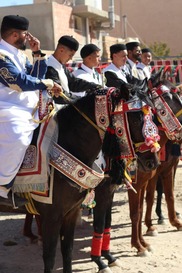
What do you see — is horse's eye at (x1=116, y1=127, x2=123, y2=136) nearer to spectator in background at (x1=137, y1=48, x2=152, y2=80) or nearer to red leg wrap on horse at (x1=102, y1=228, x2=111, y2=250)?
red leg wrap on horse at (x1=102, y1=228, x2=111, y2=250)

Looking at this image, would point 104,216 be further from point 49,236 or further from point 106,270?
point 49,236

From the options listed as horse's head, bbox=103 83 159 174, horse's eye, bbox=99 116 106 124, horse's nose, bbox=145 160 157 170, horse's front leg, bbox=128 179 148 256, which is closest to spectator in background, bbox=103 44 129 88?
horse's front leg, bbox=128 179 148 256

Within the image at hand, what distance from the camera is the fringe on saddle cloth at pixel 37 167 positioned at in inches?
182

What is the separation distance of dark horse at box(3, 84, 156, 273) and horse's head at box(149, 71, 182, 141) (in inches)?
62.8

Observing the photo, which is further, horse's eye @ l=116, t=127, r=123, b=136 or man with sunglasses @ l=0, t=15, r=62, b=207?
horse's eye @ l=116, t=127, r=123, b=136

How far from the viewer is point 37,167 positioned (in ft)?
15.2

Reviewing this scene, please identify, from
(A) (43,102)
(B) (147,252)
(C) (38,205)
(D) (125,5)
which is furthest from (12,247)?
(D) (125,5)

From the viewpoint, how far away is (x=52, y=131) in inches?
187

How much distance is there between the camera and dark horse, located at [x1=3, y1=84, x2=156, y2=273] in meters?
4.73

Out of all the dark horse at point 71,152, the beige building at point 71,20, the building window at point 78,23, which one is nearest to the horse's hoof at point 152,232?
the dark horse at point 71,152

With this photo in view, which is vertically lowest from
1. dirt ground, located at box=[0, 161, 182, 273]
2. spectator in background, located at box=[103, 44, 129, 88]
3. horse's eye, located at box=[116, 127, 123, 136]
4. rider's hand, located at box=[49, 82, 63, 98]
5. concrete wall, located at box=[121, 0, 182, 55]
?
dirt ground, located at box=[0, 161, 182, 273]

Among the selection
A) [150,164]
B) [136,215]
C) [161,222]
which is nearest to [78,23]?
[161,222]

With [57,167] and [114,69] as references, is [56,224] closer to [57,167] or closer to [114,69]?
[57,167]

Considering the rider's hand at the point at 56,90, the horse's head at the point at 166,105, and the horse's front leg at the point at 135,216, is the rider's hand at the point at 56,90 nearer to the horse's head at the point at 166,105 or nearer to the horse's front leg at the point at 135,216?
the horse's head at the point at 166,105
